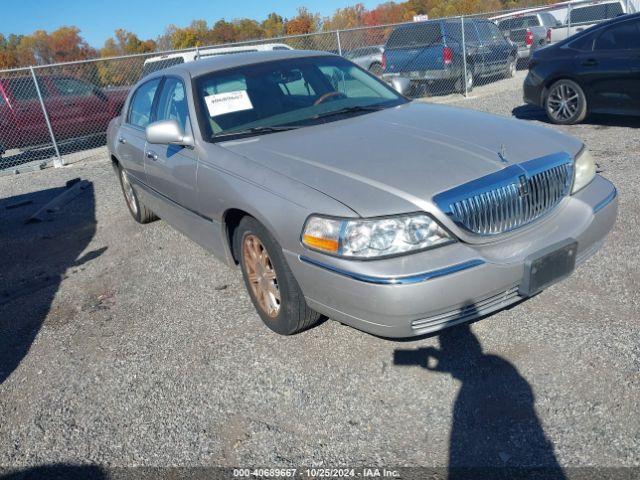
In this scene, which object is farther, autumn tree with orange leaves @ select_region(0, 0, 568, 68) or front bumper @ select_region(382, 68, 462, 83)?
autumn tree with orange leaves @ select_region(0, 0, 568, 68)

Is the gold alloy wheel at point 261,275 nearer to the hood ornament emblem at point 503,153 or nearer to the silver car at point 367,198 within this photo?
the silver car at point 367,198

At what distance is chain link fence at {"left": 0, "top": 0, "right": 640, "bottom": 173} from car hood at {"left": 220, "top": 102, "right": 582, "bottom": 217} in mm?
6875

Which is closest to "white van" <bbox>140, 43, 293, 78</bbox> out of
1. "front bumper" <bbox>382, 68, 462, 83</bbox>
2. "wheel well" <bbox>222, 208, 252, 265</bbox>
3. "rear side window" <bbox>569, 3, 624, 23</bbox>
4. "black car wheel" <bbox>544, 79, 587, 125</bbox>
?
"front bumper" <bbox>382, 68, 462, 83</bbox>

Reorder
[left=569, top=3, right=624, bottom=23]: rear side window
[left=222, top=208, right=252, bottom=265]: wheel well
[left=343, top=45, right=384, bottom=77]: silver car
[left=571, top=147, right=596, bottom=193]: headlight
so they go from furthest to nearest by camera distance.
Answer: [left=569, top=3, right=624, bottom=23]: rear side window
[left=343, top=45, right=384, bottom=77]: silver car
[left=222, top=208, right=252, bottom=265]: wheel well
[left=571, top=147, right=596, bottom=193]: headlight

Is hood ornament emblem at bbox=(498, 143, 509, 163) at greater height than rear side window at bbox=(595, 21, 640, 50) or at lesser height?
lesser

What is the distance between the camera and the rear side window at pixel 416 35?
13.4 metres

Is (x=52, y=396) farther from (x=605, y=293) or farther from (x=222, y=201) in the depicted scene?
(x=605, y=293)

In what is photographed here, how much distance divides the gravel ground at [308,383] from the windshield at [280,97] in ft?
4.20

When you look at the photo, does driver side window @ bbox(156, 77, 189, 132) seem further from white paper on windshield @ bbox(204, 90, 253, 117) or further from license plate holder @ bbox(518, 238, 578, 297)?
license plate holder @ bbox(518, 238, 578, 297)

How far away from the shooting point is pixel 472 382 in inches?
113

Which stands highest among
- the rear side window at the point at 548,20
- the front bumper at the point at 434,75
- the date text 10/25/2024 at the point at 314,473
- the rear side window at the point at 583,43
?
the rear side window at the point at 548,20

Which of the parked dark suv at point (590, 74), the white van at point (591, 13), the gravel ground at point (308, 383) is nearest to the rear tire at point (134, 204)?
the gravel ground at point (308, 383)

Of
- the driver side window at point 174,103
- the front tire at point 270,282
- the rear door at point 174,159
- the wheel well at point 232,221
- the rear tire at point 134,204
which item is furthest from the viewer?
the rear tire at point 134,204

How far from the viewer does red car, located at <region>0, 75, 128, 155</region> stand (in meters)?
11.3
